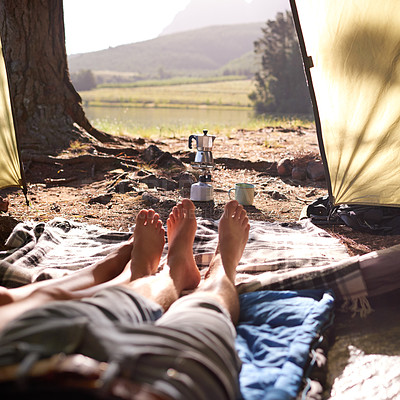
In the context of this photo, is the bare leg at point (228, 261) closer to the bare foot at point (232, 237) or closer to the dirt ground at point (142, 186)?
the bare foot at point (232, 237)

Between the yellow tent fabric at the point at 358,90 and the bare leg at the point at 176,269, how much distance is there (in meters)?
0.81

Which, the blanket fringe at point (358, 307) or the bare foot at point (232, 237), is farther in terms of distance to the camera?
the bare foot at point (232, 237)

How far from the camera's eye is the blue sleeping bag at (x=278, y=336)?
1.04m

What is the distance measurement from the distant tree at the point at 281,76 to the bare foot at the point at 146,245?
15667 millimetres

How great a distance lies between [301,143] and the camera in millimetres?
6035

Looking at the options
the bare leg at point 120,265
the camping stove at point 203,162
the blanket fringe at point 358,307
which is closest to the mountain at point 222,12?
the camping stove at point 203,162

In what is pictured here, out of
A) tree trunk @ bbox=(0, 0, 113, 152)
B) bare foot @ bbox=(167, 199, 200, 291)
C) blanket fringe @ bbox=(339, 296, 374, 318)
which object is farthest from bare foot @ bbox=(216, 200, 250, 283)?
tree trunk @ bbox=(0, 0, 113, 152)

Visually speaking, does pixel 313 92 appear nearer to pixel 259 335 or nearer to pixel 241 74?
pixel 259 335

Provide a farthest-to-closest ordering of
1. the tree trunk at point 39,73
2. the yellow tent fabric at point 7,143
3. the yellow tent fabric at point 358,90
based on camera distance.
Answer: the tree trunk at point 39,73 < the yellow tent fabric at point 7,143 < the yellow tent fabric at point 358,90

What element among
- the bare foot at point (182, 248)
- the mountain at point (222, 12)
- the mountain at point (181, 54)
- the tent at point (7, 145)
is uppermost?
the mountain at point (222, 12)

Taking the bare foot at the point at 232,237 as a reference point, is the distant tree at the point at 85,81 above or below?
above

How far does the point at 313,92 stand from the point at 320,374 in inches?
52.3

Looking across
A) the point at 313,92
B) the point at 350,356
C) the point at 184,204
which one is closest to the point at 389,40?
the point at 313,92

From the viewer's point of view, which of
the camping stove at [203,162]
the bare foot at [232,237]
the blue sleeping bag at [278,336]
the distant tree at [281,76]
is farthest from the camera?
the distant tree at [281,76]
